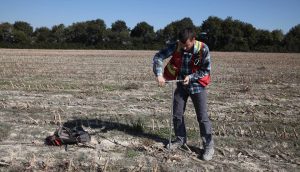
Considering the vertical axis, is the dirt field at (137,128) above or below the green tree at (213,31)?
below

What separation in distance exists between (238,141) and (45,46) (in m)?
60.8

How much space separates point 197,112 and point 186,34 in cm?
130

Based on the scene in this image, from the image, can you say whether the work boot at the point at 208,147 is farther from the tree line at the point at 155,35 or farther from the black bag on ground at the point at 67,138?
the tree line at the point at 155,35

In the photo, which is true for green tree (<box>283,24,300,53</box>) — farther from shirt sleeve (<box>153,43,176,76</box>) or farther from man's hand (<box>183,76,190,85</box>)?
man's hand (<box>183,76,190,85</box>)

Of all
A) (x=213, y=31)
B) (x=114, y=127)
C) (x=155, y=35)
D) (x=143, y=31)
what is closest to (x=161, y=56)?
(x=114, y=127)

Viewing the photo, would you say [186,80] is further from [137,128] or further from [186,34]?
[137,128]

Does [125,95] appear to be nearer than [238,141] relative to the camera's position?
No

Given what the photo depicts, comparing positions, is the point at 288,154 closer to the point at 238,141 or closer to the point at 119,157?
the point at 238,141

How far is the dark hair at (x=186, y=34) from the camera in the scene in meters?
5.70

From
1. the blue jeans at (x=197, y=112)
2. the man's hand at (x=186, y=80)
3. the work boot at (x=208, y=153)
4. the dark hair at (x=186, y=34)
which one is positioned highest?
the dark hair at (x=186, y=34)

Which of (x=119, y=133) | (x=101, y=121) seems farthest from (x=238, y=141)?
(x=101, y=121)

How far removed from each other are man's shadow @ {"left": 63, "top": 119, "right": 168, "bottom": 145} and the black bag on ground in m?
0.58

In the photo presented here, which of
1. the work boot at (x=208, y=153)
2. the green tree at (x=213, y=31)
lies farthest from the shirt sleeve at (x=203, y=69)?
the green tree at (x=213, y=31)

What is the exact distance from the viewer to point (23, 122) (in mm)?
8039
